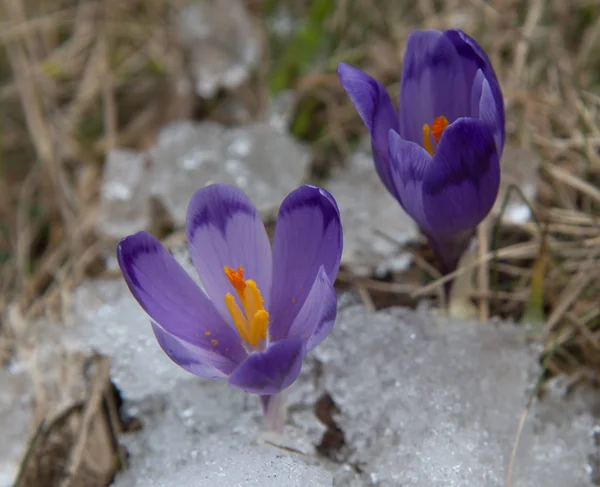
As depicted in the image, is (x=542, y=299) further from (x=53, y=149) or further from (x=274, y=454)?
(x=53, y=149)

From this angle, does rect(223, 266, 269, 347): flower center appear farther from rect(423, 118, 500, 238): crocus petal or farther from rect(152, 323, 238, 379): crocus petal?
rect(423, 118, 500, 238): crocus petal

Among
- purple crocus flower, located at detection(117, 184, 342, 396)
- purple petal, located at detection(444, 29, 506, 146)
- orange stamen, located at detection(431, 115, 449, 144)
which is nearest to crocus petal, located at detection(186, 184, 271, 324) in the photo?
purple crocus flower, located at detection(117, 184, 342, 396)

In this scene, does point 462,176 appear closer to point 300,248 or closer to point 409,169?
point 409,169

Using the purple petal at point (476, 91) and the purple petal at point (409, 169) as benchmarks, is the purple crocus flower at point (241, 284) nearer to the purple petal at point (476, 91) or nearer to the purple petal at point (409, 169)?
the purple petal at point (409, 169)


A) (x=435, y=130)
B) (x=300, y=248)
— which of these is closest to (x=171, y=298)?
(x=300, y=248)

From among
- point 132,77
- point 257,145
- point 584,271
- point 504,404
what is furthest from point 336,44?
point 504,404
